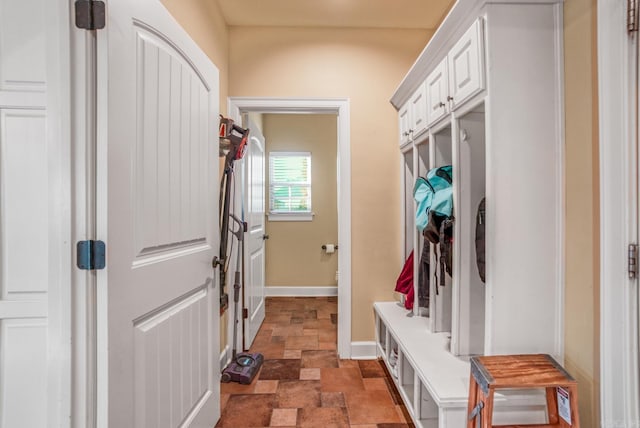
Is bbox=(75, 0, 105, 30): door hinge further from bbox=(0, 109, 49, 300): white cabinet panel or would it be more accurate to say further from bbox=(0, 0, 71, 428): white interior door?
bbox=(0, 109, 49, 300): white cabinet panel

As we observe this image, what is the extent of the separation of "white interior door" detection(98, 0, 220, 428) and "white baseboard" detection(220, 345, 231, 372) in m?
0.71

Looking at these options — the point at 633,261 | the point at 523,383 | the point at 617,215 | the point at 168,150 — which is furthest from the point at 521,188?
the point at 168,150

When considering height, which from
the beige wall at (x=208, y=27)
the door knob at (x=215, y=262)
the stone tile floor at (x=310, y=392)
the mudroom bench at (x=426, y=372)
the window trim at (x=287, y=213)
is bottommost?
the stone tile floor at (x=310, y=392)

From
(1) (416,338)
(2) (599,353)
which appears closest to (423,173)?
(1) (416,338)

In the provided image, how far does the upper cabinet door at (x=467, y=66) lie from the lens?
1.33 m

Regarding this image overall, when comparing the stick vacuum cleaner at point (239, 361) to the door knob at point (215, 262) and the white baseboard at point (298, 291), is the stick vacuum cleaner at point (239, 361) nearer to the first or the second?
the door knob at point (215, 262)

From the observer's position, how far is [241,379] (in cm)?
219

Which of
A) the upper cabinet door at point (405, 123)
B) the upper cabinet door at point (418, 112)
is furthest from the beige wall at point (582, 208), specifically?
the upper cabinet door at point (405, 123)

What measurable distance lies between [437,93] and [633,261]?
117cm

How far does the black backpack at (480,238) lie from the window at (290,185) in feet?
10.4

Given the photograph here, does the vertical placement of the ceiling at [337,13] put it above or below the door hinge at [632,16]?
above

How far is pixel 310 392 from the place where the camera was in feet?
6.86

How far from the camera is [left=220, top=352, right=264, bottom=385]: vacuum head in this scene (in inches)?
86.6

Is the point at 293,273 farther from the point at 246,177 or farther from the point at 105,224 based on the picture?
the point at 105,224
